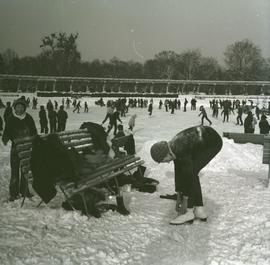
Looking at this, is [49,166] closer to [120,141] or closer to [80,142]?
[80,142]

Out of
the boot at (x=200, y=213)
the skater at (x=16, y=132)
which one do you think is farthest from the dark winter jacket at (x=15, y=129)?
the boot at (x=200, y=213)

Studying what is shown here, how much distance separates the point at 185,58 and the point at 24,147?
4324 cm

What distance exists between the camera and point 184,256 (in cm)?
418

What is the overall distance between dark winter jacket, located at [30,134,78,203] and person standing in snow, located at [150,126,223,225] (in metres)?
1.10

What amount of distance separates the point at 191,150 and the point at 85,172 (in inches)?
60.0

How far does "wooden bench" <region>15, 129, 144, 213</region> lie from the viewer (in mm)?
5230

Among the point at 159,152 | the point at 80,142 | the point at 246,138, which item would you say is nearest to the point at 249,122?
the point at 246,138

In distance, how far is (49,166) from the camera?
525 centimetres

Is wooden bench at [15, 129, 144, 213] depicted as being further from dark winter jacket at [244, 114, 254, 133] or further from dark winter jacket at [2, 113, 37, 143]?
dark winter jacket at [244, 114, 254, 133]

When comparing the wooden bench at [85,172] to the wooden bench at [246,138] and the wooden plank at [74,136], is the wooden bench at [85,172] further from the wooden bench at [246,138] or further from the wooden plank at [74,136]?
the wooden bench at [246,138]

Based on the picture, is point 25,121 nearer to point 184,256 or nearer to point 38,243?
point 38,243

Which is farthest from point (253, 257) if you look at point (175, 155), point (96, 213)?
point (96, 213)

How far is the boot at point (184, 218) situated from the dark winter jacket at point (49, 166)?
4.35 feet

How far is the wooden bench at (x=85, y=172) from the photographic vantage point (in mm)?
5230
